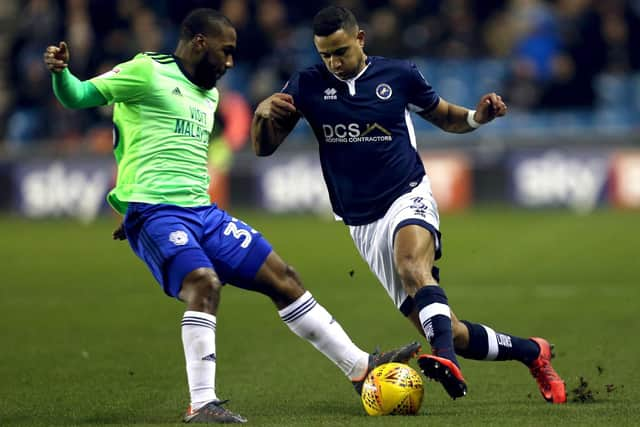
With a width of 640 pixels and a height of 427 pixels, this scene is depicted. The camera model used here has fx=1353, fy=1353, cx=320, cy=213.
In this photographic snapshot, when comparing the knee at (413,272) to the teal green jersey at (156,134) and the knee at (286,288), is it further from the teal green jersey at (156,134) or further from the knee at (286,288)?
the teal green jersey at (156,134)

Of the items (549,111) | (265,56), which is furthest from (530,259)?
(265,56)

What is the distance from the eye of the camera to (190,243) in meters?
6.88

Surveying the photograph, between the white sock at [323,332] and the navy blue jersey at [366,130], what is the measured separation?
605 mm

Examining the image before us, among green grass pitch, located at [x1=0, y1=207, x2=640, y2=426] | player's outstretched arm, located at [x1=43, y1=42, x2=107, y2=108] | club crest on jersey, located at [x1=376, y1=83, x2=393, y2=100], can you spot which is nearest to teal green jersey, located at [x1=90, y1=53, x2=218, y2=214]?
player's outstretched arm, located at [x1=43, y1=42, x2=107, y2=108]

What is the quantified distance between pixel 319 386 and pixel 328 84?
1.79 metres

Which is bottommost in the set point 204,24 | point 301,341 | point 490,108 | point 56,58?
point 301,341

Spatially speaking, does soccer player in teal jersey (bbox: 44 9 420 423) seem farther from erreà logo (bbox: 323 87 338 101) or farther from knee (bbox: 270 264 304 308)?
erreà logo (bbox: 323 87 338 101)

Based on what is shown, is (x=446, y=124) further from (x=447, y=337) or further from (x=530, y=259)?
(x=530, y=259)

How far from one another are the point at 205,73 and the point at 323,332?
153cm

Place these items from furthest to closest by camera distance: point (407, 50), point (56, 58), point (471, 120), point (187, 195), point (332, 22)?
point (407, 50) → point (471, 120) → point (332, 22) → point (187, 195) → point (56, 58)

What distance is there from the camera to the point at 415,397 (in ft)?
22.1

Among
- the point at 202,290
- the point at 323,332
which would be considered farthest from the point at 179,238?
the point at 323,332

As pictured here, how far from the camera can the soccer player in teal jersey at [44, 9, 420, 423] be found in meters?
6.79

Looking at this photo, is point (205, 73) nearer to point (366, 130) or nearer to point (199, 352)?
point (366, 130)
